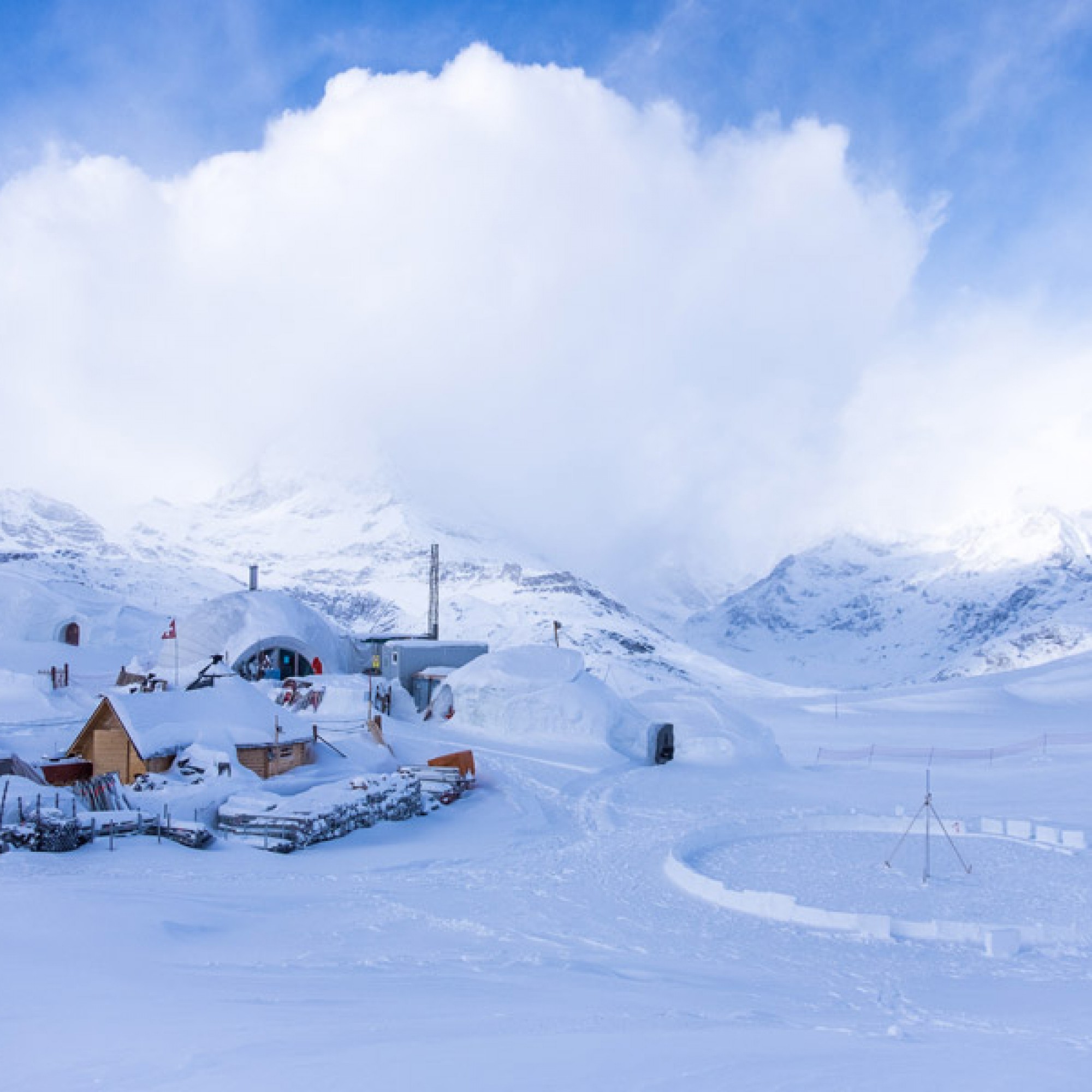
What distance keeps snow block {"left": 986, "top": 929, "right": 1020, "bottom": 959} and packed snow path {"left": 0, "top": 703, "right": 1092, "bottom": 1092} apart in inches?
10.8

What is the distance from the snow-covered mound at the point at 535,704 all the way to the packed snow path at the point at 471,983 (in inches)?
538

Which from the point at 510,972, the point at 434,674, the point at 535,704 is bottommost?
the point at 510,972

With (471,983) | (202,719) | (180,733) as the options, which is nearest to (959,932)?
(471,983)

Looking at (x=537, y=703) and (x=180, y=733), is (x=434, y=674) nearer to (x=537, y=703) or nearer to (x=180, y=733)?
(x=537, y=703)

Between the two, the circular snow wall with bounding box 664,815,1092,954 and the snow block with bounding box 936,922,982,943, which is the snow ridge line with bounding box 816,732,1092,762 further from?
the snow block with bounding box 936,922,982,943

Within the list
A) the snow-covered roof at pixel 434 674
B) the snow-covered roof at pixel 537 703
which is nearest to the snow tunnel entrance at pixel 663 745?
the snow-covered roof at pixel 537 703

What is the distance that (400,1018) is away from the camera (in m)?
8.05

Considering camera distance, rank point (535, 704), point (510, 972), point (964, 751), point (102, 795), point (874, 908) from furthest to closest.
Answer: point (964, 751) < point (535, 704) < point (102, 795) < point (874, 908) < point (510, 972)

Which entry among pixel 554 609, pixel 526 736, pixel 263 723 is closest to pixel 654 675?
pixel 554 609

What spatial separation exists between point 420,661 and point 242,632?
26.7ft

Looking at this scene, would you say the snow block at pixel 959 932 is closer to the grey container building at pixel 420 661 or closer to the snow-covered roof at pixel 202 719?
the snow-covered roof at pixel 202 719

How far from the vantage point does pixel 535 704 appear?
32938mm

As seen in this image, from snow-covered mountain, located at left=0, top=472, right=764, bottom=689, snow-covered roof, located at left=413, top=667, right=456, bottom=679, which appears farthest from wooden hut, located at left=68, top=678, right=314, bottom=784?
snow-covered mountain, located at left=0, top=472, right=764, bottom=689

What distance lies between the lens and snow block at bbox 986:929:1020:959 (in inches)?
476
